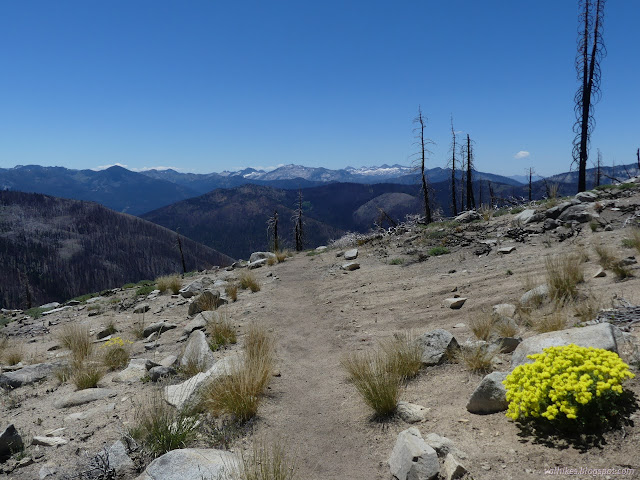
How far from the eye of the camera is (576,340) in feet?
14.6

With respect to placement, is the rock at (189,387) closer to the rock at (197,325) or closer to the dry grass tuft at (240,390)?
the dry grass tuft at (240,390)

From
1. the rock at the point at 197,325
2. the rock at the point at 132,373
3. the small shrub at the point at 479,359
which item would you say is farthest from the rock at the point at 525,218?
the rock at the point at 132,373

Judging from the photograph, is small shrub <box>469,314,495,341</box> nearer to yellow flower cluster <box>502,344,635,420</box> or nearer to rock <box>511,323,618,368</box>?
rock <box>511,323,618,368</box>

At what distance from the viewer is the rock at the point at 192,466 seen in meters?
3.46

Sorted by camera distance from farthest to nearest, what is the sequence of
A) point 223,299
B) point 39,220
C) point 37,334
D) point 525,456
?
point 39,220, point 37,334, point 223,299, point 525,456

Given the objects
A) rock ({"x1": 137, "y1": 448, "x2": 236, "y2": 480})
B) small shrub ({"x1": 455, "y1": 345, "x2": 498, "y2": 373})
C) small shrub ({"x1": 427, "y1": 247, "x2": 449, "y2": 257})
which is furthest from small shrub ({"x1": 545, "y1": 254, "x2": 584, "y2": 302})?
small shrub ({"x1": 427, "y1": 247, "x2": 449, "y2": 257})

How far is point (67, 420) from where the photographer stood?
5.44m

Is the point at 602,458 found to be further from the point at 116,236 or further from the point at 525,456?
the point at 116,236

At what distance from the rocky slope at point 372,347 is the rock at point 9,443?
160 mm

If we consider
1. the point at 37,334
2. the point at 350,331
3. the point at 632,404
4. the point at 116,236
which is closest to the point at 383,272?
the point at 350,331

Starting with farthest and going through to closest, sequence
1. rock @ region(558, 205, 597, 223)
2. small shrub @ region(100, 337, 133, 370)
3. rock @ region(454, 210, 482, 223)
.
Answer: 1. rock @ region(454, 210, 482, 223)
2. rock @ region(558, 205, 597, 223)
3. small shrub @ region(100, 337, 133, 370)

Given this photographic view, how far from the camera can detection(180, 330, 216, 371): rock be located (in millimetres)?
6449

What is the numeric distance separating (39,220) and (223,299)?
22131 centimetres

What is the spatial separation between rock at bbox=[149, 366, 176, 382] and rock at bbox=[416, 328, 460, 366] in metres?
4.12
